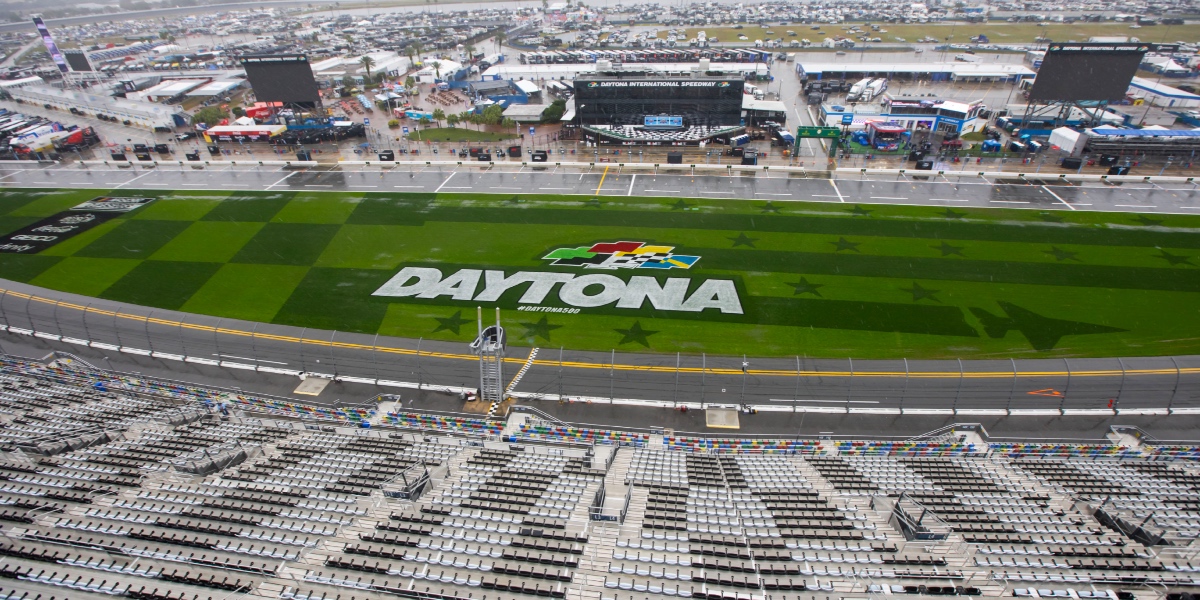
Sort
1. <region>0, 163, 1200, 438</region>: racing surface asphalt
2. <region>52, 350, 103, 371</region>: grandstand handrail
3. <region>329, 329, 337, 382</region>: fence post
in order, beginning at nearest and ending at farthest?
<region>0, 163, 1200, 438</region>: racing surface asphalt < <region>329, 329, 337, 382</region>: fence post < <region>52, 350, 103, 371</region>: grandstand handrail

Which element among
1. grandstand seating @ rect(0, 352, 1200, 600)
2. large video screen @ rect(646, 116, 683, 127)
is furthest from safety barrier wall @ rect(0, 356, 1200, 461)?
large video screen @ rect(646, 116, 683, 127)

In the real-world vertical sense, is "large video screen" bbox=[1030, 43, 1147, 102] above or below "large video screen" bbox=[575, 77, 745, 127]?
above

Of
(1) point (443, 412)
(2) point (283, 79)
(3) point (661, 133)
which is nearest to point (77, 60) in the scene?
(2) point (283, 79)

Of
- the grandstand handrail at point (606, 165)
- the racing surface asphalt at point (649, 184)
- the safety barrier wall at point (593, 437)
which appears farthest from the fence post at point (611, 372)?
the grandstand handrail at point (606, 165)

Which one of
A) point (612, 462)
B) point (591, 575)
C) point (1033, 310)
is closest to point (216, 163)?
point (612, 462)

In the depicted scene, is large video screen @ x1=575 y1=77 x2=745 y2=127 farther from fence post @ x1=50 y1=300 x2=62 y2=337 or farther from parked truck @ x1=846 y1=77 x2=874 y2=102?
fence post @ x1=50 y1=300 x2=62 y2=337

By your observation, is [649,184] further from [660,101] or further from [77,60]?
[77,60]

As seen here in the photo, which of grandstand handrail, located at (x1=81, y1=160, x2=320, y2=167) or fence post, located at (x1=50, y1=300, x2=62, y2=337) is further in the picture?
grandstand handrail, located at (x1=81, y1=160, x2=320, y2=167)
